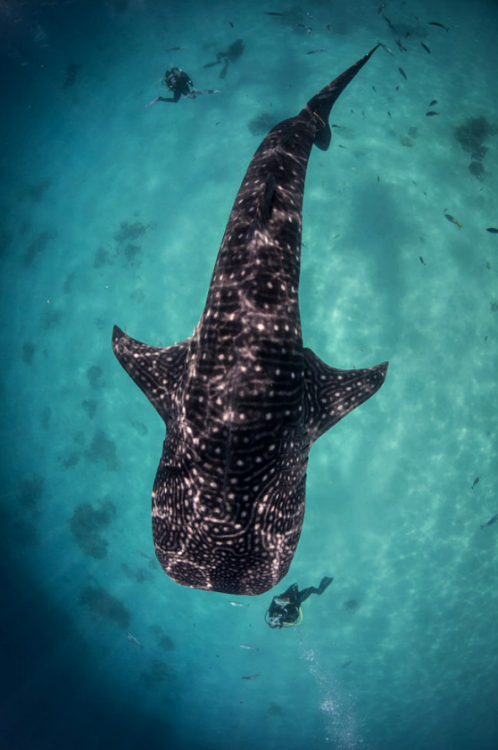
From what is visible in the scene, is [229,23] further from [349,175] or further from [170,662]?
[170,662]

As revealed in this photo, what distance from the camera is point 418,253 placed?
55.4 ft

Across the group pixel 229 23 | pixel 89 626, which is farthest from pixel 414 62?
pixel 89 626

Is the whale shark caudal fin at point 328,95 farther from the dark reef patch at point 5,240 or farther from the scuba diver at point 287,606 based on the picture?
the dark reef patch at point 5,240

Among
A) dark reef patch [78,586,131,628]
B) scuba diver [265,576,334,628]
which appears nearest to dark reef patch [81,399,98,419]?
dark reef patch [78,586,131,628]

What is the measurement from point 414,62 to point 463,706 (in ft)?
141

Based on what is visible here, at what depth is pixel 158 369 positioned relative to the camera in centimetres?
418

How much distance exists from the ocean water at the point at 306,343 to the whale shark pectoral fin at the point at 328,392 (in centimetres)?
1154

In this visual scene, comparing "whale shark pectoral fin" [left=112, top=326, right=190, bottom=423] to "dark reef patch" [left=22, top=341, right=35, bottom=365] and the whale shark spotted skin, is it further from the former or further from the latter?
"dark reef patch" [left=22, top=341, right=35, bottom=365]

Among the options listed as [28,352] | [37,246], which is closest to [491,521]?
[28,352]

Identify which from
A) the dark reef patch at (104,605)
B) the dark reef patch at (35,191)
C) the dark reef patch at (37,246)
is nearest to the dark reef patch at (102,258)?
the dark reef patch at (37,246)

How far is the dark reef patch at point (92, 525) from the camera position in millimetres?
21234

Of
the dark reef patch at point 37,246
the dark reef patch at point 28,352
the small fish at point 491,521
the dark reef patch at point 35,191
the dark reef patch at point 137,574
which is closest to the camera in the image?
the small fish at point 491,521

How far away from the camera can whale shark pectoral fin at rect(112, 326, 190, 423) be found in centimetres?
395

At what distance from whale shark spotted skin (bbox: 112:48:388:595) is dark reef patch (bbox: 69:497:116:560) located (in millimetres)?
19947
